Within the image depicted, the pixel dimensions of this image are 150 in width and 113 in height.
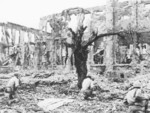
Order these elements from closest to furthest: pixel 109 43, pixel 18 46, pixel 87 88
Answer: pixel 87 88
pixel 109 43
pixel 18 46

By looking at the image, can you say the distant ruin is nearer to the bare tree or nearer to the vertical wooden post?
the vertical wooden post

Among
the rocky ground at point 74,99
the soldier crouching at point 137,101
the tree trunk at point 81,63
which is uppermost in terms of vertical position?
the tree trunk at point 81,63

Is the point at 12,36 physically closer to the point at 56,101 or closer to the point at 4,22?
the point at 4,22

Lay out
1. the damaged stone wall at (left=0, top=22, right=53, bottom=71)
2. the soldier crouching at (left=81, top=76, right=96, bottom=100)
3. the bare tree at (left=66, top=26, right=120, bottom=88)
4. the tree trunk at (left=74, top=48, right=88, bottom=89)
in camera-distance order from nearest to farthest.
Result: the soldier crouching at (left=81, top=76, right=96, bottom=100), the bare tree at (left=66, top=26, right=120, bottom=88), the tree trunk at (left=74, top=48, right=88, bottom=89), the damaged stone wall at (left=0, top=22, right=53, bottom=71)

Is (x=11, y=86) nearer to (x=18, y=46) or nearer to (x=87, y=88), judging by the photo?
(x=87, y=88)

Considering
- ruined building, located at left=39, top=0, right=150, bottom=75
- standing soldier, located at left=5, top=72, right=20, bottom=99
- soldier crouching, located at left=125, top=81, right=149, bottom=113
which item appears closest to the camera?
soldier crouching, located at left=125, top=81, right=149, bottom=113

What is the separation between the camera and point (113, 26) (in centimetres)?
1769

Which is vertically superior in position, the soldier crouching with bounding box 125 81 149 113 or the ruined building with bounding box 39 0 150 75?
the ruined building with bounding box 39 0 150 75

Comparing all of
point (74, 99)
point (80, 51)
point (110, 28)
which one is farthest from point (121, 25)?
A: point (74, 99)

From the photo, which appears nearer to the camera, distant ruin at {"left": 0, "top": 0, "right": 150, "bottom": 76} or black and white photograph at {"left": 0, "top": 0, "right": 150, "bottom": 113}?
black and white photograph at {"left": 0, "top": 0, "right": 150, "bottom": 113}

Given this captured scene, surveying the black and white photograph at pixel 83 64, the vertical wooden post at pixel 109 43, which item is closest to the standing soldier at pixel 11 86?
the black and white photograph at pixel 83 64

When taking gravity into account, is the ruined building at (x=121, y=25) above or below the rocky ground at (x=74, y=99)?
above

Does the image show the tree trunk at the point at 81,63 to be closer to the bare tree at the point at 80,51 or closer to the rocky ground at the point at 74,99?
the bare tree at the point at 80,51

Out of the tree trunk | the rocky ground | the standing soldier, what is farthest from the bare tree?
the standing soldier
